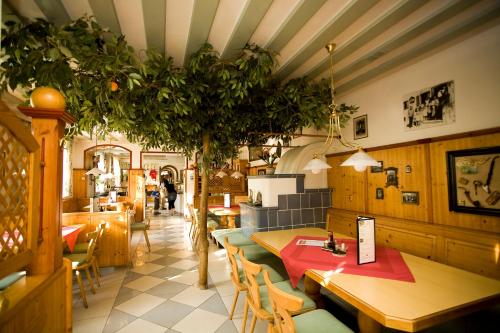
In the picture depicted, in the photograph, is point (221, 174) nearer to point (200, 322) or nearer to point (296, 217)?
point (296, 217)

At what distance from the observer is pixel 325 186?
4.64m

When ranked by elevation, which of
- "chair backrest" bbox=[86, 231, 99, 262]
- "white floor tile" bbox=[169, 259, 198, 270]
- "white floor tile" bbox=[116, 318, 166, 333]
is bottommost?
"white floor tile" bbox=[116, 318, 166, 333]

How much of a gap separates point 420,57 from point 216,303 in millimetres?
4206

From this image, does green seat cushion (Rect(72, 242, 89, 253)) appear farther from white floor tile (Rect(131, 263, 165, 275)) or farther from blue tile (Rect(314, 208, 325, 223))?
blue tile (Rect(314, 208, 325, 223))

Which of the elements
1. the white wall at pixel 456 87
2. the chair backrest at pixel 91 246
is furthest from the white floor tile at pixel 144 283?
the white wall at pixel 456 87

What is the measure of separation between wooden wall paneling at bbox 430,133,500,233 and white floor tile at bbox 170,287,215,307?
127 inches

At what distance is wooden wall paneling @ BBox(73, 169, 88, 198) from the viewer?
813 centimetres

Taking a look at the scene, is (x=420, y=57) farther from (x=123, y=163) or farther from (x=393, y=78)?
(x=123, y=163)

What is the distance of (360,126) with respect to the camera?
4219mm

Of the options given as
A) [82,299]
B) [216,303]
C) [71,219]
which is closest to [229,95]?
[216,303]

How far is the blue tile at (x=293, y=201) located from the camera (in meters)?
4.00

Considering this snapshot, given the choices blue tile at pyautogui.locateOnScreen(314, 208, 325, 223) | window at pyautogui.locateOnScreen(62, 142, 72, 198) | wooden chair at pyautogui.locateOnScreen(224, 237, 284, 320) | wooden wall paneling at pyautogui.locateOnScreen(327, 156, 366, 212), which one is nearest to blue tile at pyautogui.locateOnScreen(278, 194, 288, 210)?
blue tile at pyautogui.locateOnScreen(314, 208, 325, 223)

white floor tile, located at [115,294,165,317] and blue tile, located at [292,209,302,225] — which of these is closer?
white floor tile, located at [115,294,165,317]

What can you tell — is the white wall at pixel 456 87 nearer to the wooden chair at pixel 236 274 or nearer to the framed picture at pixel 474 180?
the framed picture at pixel 474 180
